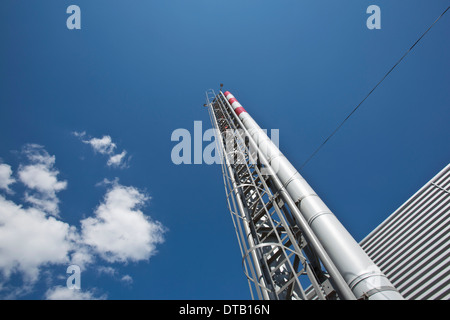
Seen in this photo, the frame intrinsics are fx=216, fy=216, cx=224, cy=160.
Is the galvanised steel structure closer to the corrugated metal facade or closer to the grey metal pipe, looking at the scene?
the grey metal pipe

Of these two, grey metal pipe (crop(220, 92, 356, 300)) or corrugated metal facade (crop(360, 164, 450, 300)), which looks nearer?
grey metal pipe (crop(220, 92, 356, 300))

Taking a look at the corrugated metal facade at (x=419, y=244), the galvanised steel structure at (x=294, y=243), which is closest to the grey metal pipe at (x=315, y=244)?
the galvanised steel structure at (x=294, y=243)

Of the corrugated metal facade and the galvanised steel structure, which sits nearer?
the galvanised steel structure

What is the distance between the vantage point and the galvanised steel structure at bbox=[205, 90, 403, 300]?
408cm

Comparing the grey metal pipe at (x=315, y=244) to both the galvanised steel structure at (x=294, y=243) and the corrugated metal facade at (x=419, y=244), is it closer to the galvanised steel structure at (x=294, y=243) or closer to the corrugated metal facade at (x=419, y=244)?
the galvanised steel structure at (x=294, y=243)

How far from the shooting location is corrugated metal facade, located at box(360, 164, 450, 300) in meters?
5.52

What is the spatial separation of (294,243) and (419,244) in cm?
→ 420

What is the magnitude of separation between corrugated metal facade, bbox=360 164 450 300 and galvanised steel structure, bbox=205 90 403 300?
2.74 metres

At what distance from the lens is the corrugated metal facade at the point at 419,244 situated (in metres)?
5.52

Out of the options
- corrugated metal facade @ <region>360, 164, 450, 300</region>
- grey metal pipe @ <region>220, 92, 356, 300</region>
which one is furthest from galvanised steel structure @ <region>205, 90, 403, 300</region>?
corrugated metal facade @ <region>360, 164, 450, 300</region>

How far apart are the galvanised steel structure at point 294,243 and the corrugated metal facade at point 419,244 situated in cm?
274

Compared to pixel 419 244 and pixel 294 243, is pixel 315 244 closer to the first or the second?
pixel 294 243
